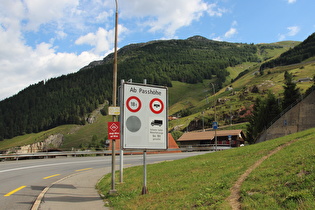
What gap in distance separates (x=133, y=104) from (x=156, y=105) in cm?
94

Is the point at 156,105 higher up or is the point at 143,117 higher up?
the point at 156,105

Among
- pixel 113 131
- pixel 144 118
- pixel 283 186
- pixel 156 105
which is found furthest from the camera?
pixel 113 131

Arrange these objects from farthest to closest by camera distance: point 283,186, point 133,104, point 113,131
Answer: point 113,131 → point 133,104 → point 283,186

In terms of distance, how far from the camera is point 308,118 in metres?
34.4

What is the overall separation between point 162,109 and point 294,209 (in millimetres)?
6501

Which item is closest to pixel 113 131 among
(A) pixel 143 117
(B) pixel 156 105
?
(A) pixel 143 117

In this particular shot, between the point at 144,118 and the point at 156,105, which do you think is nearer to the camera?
the point at 144,118

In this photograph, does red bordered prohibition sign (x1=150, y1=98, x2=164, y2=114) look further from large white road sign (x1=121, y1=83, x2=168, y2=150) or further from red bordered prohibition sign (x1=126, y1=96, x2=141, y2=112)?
red bordered prohibition sign (x1=126, y1=96, x2=141, y2=112)

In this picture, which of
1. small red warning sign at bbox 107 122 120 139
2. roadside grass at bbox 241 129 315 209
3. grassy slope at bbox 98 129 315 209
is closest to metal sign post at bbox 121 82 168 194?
grassy slope at bbox 98 129 315 209

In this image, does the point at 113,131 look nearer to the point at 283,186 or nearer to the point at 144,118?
the point at 144,118

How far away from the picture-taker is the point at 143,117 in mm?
10852

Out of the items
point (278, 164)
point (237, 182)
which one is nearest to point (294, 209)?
point (237, 182)

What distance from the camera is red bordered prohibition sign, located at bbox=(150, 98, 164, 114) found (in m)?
11.1

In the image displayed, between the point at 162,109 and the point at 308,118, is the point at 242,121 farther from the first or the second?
the point at 162,109
